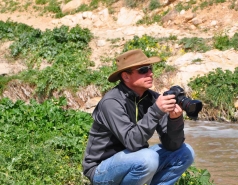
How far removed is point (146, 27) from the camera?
1602 centimetres

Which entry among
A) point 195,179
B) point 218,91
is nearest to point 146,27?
point 218,91

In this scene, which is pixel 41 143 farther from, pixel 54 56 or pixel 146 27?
pixel 146 27

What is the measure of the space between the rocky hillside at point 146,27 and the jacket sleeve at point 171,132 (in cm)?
769

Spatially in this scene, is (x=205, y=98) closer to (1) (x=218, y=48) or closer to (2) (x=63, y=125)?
(1) (x=218, y=48)

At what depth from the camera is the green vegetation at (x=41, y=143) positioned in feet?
15.2

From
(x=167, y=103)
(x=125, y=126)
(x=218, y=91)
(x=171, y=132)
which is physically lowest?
(x=218, y=91)

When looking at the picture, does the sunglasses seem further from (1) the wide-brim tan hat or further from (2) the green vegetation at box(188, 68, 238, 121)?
(2) the green vegetation at box(188, 68, 238, 121)

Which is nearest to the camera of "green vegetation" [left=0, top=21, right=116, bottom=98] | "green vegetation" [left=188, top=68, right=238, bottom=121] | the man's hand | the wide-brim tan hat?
the man's hand

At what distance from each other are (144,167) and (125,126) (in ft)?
1.11

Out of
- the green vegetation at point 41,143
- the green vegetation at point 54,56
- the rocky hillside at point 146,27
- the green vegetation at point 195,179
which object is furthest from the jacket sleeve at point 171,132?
the green vegetation at point 54,56

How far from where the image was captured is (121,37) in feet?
50.0

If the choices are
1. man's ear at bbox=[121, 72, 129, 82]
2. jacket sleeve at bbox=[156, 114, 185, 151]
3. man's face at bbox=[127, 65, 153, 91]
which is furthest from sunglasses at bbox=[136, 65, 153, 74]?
jacket sleeve at bbox=[156, 114, 185, 151]

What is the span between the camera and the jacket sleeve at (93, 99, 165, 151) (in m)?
3.76

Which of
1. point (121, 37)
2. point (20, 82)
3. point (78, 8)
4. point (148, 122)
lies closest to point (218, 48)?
point (121, 37)
